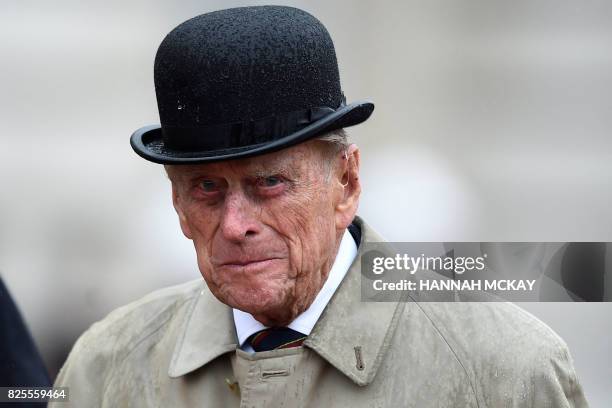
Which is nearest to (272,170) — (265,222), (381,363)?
(265,222)

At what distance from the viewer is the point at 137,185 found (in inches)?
274

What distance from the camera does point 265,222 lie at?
2.70 meters

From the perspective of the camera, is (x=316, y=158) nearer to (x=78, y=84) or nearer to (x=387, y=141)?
(x=387, y=141)

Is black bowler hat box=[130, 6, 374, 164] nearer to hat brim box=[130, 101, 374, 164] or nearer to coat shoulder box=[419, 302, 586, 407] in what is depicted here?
hat brim box=[130, 101, 374, 164]

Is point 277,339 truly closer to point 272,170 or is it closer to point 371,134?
point 272,170

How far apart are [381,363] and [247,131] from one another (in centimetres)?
76

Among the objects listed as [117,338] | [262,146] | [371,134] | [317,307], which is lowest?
[371,134]

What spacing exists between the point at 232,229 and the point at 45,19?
203 inches

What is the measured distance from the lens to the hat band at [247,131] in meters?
2.66

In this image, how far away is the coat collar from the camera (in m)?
2.82

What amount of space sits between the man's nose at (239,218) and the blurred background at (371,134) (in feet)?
12.4

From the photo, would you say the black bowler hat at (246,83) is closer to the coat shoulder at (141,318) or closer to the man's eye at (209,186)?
the man's eye at (209,186)

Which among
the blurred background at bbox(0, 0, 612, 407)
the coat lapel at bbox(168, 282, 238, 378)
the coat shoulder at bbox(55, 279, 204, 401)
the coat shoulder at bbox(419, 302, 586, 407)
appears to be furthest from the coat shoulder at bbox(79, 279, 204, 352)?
the blurred background at bbox(0, 0, 612, 407)

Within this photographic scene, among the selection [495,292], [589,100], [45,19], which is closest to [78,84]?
[45,19]
